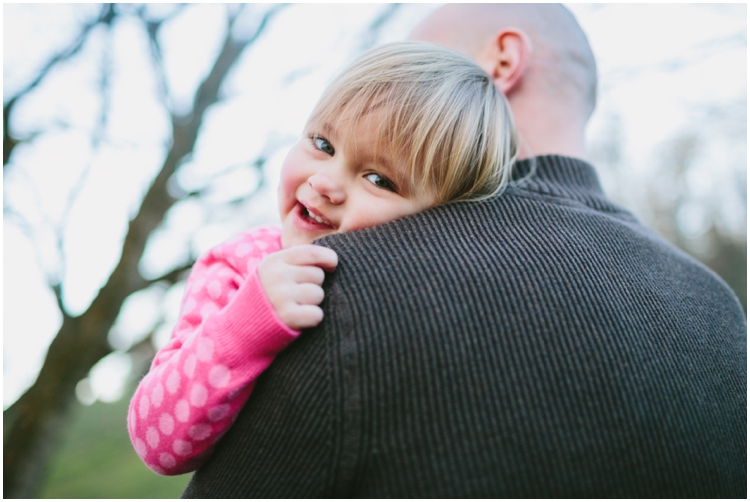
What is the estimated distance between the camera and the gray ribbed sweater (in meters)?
0.86

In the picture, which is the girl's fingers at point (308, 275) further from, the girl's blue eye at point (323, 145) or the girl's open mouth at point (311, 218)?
the girl's blue eye at point (323, 145)

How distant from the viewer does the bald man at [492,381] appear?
2.81ft

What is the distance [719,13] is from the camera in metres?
4.42

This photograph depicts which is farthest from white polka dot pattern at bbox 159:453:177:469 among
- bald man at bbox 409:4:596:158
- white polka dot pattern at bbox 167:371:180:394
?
bald man at bbox 409:4:596:158

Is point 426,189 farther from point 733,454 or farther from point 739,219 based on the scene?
point 739,219

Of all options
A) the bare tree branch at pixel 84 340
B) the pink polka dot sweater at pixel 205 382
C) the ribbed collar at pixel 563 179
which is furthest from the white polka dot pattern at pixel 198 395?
the bare tree branch at pixel 84 340

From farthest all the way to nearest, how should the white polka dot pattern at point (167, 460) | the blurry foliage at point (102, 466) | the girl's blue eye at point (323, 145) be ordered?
1. the blurry foliage at point (102, 466)
2. the girl's blue eye at point (323, 145)
3. the white polka dot pattern at point (167, 460)

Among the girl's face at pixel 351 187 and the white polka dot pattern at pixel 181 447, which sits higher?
the girl's face at pixel 351 187

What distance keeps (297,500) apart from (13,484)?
3750 mm

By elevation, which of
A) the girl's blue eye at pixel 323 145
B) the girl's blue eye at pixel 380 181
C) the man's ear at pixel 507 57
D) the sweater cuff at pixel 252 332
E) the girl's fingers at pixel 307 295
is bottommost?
the sweater cuff at pixel 252 332

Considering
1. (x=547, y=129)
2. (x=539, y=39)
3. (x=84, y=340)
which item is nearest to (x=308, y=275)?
(x=547, y=129)

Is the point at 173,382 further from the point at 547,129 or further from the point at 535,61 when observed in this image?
the point at 535,61

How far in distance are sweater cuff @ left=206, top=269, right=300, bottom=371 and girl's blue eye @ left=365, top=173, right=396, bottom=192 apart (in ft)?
1.33

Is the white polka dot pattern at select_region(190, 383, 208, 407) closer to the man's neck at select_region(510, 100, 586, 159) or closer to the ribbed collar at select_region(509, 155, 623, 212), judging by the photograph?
the ribbed collar at select_region(509, 155, 623, 212)
